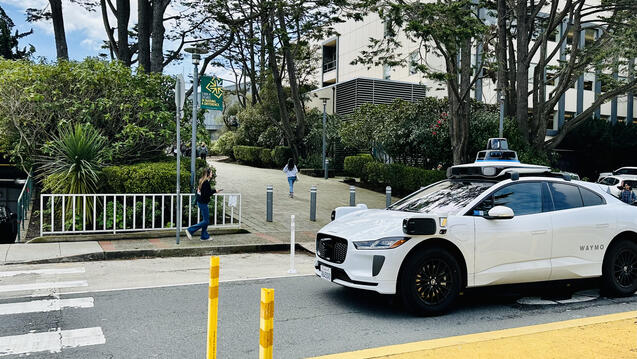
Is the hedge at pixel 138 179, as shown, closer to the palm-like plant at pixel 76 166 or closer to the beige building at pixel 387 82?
the palm-like plant at pixel 76 166

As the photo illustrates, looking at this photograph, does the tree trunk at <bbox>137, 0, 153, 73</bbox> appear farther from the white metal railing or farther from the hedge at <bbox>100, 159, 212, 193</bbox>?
the white metal railing

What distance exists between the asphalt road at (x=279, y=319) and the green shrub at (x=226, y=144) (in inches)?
1351

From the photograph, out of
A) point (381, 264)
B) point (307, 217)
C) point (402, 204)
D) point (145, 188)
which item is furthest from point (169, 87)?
point (381, 264)

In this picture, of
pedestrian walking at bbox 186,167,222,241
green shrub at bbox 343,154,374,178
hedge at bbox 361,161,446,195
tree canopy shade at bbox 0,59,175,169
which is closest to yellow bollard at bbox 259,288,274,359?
pedestrian walking at bbox 186,167,222,241

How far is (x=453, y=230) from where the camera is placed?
591 cm

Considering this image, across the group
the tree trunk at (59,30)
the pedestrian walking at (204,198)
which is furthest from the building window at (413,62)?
the tree trunk at (59,30)

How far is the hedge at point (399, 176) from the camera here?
20.4 meters

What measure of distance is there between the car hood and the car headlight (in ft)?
0.16

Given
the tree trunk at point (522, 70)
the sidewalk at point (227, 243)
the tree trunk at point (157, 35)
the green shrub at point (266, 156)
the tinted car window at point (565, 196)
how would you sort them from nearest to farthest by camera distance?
1. the tinted car window at point (565, 196)
2. the sidewalk at point (227, 243)
3. the tree trunk at point (157, 35)
4. the tree trunk at point (522, 70)
5. the green shrub at point (266, 156)

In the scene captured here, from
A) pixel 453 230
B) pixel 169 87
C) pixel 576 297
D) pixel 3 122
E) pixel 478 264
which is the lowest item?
pixel 576 297

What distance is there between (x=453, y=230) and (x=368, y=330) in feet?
4.92

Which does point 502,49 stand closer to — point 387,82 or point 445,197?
point 445,197

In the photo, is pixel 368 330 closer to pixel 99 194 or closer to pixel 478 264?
pixel 478 264

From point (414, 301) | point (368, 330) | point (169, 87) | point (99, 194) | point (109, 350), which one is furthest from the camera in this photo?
point (169, 87)
